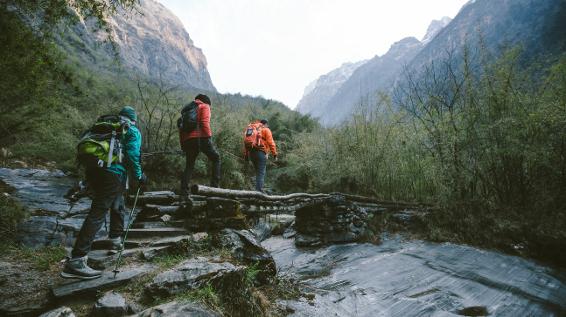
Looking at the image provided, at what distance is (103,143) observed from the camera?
3299 mm

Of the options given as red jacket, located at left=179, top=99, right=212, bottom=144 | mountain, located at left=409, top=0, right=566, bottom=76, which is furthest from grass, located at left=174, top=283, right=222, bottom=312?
mountain, located at left=409, top=0, right=566, bottom=76

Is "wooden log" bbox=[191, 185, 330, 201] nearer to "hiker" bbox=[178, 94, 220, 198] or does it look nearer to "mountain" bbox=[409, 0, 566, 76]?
"hiker" bbox=[178, 94, 220, 198]

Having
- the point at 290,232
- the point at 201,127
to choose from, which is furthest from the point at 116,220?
the point at 290,232

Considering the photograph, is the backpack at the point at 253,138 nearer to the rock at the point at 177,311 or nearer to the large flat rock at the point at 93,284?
the large flat rock at the point at 93,284

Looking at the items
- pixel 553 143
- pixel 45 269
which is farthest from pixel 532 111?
pixel 45 269

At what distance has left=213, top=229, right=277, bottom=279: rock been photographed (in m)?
4.35

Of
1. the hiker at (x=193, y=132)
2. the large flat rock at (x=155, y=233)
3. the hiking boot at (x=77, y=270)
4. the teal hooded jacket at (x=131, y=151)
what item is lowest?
the hiking boot at (x=77, y=270)

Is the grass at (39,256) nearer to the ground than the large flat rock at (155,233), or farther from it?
nearer to the ground

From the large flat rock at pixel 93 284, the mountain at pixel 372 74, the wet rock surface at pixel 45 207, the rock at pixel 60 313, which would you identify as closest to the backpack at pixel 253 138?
the wet rock surface at pixel 45 207

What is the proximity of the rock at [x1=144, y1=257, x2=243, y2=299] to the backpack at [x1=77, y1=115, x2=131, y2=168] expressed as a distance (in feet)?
4.29

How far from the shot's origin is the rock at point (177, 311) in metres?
2.60

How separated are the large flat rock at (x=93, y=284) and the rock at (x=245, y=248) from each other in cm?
124

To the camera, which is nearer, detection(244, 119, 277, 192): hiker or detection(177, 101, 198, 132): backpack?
detection(177, 101, 198, 132): backpack

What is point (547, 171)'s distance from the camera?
7.03 m
